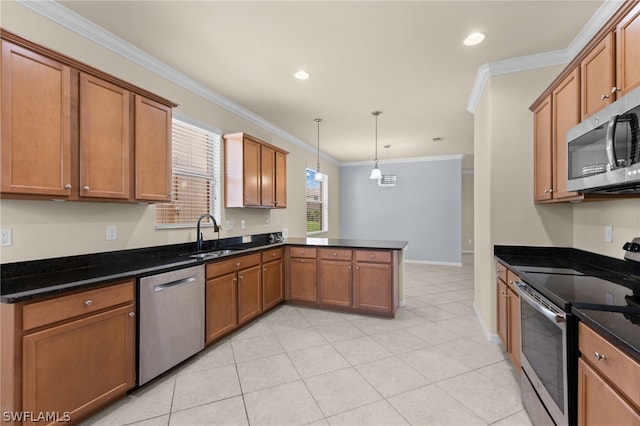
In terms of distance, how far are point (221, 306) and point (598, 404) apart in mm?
2772

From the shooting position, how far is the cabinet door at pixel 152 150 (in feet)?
7.82

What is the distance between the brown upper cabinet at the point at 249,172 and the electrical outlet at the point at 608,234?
3.56 meters

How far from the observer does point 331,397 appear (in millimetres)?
2066

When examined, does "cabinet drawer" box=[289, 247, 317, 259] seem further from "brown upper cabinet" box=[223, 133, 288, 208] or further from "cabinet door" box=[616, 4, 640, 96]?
"cabinet door" box=[616, 4, 640, 96]

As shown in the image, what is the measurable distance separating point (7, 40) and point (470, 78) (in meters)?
3.90

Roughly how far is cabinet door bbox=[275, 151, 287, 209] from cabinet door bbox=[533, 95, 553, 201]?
128 inches

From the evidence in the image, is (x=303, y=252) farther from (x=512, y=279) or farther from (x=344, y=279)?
(x=512, y=279)

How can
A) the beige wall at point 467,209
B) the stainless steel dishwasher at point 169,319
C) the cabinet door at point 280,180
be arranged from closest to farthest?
the stainless steel dishwasher at point 169,319 < the cabinet door at point 280,180 < the beige wall at point 467,209

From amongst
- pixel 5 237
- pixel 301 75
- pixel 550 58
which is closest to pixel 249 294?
pixel 5 237

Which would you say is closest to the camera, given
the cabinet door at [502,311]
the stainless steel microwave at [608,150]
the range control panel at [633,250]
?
the stainless steel microwave at [608,150]

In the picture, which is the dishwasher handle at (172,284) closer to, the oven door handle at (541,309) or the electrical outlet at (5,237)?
the electrical outlet at (5,237)

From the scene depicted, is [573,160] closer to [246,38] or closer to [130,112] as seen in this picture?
[246,38]

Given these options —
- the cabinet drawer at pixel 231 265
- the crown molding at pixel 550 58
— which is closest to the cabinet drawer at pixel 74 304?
the cabinet drawer at pixel 231 265

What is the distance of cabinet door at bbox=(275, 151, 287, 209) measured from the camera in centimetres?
450
